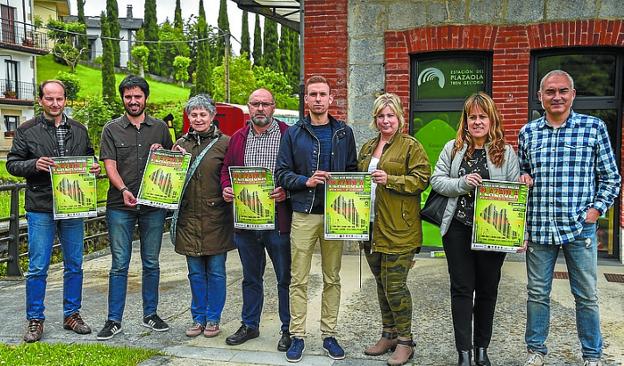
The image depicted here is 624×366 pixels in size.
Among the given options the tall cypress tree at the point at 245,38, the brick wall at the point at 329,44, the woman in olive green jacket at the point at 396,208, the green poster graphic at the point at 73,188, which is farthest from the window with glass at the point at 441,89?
the tall cypress tree at the point at 245,38

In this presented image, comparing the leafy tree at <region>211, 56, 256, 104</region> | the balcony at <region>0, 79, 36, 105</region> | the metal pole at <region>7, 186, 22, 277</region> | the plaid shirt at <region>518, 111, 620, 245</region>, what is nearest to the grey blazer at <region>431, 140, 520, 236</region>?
the plaid shirt at <region>518, 111, 620, 245</region>

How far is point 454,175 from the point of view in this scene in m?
4.29

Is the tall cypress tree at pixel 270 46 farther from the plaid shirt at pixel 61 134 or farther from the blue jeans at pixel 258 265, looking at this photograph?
the blue jeans at pixel 258 265

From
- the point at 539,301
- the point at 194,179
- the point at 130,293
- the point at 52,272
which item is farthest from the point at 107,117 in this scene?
the point at 539,301

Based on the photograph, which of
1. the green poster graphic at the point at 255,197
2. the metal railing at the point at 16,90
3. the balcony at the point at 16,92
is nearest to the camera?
the green poster graphic at the point at 255,197

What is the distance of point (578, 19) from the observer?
7.61 m

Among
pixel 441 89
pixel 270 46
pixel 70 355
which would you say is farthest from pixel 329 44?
pixel 270 46

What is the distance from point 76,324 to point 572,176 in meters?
4.32

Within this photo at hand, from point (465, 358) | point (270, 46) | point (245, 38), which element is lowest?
point (465, 358)

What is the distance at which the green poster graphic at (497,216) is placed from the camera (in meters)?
4.09

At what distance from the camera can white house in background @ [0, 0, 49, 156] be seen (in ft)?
143

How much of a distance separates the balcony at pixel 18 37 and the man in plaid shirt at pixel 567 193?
4632 centimetres

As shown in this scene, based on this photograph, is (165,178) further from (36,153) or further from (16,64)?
(16,64)

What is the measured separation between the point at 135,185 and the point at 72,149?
67 centimetres
